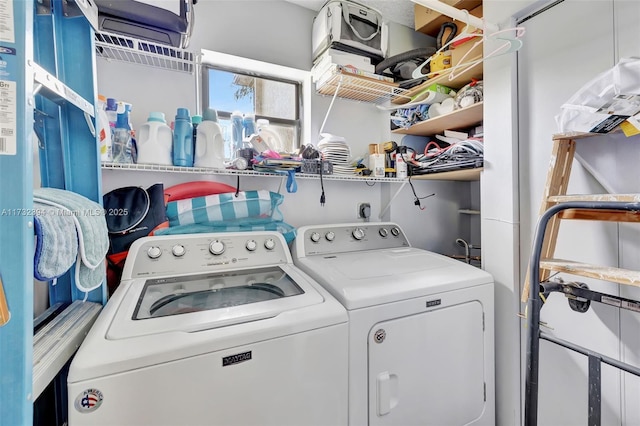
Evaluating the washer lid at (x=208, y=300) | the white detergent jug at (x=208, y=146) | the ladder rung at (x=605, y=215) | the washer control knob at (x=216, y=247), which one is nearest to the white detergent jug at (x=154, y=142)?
the white detergent jug at (x=208, y=146)

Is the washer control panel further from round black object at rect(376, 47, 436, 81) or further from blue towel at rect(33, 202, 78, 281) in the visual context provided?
round black object at rect(376, 47, 436, 81)

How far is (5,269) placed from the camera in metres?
0.52

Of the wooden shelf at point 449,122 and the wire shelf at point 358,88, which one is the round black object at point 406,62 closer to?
the wire shelf at point 358,88

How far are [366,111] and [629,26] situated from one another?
1.47 m

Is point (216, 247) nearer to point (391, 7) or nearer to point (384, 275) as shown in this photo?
point (384, 275)

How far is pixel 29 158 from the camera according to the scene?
1.79 feet

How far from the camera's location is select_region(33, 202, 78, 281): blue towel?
61cm

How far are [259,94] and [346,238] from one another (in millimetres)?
1295

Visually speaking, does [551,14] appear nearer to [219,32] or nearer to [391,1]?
[391,1]

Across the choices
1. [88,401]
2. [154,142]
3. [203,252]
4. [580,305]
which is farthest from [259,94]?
[580,305]

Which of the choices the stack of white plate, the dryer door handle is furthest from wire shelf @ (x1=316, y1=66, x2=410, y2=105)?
the dryer door handle

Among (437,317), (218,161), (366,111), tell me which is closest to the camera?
(437,317)

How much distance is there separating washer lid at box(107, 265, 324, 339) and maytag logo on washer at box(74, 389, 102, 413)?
0.13 metres

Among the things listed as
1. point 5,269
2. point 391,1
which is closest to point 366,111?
point 391,1
